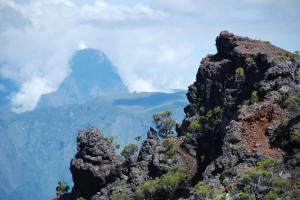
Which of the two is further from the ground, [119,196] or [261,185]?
[261,185]

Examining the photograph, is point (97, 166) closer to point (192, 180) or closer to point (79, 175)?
point (79, 175)

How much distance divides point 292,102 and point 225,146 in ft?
29.5

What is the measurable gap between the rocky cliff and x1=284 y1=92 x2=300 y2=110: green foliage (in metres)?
0.12

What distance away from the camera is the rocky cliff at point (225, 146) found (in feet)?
180

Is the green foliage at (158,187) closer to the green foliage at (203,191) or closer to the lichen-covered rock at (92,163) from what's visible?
the green foliage at (203,191)

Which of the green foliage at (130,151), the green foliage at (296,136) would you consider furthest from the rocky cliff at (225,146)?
the green foliage at (130,151)

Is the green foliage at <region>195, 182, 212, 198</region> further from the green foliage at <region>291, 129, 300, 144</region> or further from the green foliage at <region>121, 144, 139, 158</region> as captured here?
the green foliage at <region>121, 144, 139, 158</region>

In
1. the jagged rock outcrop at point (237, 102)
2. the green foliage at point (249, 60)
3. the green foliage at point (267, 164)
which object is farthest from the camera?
the green foliage at point (249, 60)

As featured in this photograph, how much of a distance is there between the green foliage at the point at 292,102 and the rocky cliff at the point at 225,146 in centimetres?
12

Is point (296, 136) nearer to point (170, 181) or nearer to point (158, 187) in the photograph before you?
point (170, 181)

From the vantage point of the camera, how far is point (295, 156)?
55500mm

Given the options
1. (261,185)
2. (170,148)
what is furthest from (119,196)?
(261,185)

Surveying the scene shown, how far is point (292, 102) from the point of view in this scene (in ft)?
213

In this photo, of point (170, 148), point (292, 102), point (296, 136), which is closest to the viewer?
point (296, 136)
